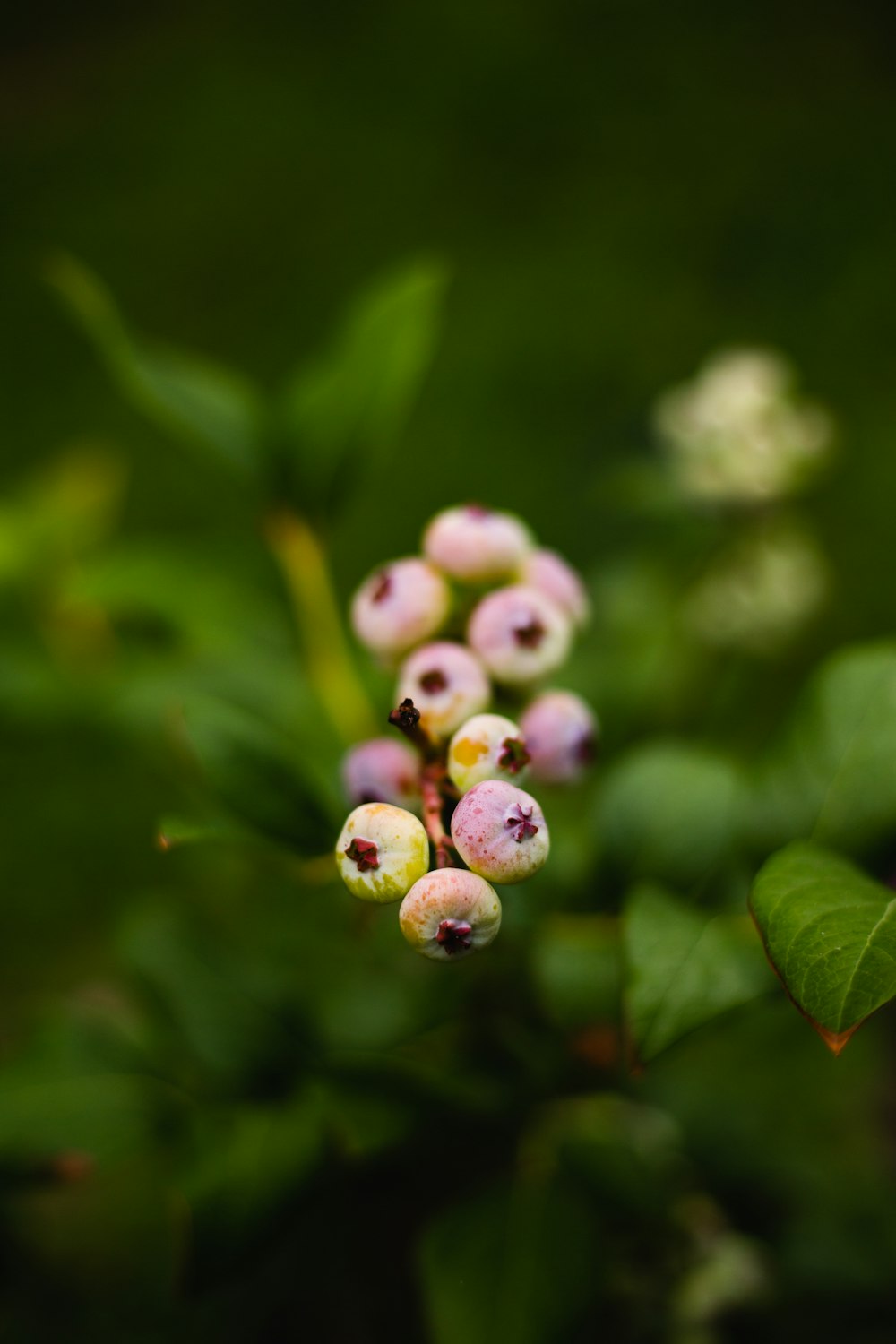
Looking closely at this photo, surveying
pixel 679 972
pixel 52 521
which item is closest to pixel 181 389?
pixel 52 521

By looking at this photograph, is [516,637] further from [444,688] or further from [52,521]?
[52,521]

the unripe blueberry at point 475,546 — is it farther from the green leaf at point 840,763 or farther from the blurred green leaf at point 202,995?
the blurred green leaf at point 202,995

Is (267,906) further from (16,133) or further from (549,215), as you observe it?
(16,133)

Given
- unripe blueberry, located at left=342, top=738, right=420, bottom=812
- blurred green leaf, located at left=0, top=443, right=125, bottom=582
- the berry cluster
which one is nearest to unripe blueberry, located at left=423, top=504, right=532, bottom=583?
the berry cluster

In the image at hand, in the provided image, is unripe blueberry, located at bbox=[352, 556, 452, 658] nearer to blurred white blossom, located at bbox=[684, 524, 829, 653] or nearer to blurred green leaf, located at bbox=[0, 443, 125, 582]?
blurred green leaf, located at bbox=[0, 443, 125, 582]

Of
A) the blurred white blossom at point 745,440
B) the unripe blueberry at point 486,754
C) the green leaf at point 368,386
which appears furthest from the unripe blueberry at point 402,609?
the blurred white blossom at point 745,440

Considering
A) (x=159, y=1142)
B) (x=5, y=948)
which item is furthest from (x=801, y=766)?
(x=5, y=948)
